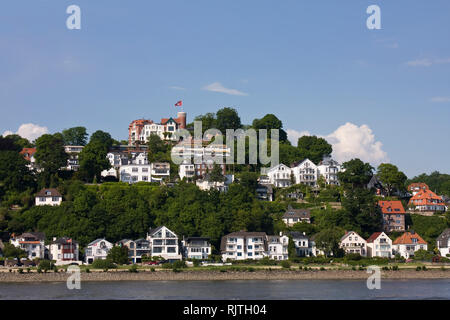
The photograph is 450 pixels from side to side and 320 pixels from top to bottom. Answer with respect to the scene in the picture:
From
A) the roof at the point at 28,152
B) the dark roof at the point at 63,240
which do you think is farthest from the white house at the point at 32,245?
the roof at the point at 28,152

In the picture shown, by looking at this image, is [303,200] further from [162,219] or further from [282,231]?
[162,219]

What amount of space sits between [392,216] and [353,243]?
34.4ft

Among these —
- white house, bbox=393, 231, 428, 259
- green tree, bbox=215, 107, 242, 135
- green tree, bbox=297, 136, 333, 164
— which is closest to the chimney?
green tree, bbox=215, 107, 242, 135

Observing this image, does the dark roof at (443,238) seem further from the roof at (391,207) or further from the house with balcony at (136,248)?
the house with balcony at (136,248)

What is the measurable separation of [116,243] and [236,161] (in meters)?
29.7

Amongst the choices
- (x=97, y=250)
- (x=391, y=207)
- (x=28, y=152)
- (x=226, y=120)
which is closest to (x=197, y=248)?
(x=97, y=250)

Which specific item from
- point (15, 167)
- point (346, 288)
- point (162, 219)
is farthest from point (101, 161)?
Result: point (346, 288)

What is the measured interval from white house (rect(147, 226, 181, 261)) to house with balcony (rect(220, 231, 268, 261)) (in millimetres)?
5154

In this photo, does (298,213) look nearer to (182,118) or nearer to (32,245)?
(32,245)

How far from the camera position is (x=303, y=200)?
78.5 metres

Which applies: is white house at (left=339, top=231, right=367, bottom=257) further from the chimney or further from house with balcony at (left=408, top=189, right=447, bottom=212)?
the chimney

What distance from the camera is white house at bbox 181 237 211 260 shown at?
6289 cm

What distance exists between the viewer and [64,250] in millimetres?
59844
